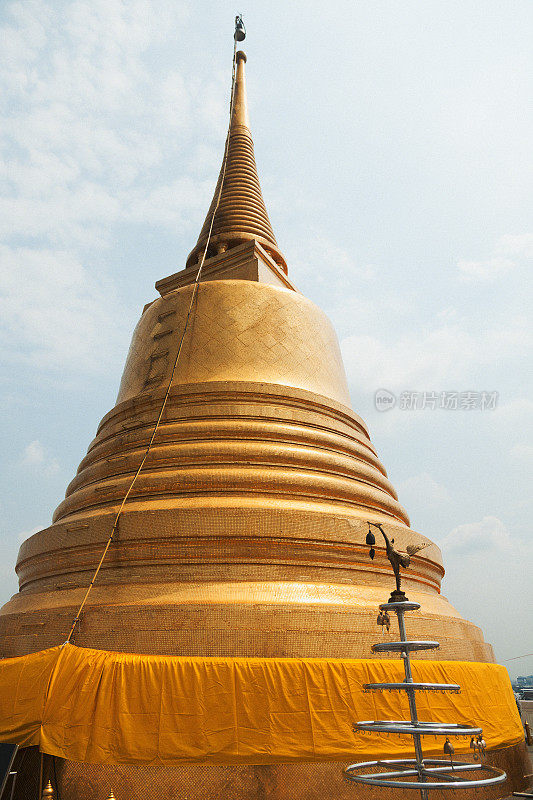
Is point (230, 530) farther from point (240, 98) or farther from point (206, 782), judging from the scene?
point (240, 98)

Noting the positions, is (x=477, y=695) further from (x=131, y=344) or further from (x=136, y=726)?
(x=131, y=344)

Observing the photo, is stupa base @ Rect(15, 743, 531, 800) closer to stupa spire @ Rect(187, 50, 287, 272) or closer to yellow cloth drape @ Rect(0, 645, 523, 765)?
yellow cloth drape @ Rect(0, 645, 523, 765)

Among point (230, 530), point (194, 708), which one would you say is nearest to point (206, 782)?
point (194, 708)

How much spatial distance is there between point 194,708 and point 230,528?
2128 millimetres

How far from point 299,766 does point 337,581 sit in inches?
81.3

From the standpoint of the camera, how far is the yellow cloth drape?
195 inches

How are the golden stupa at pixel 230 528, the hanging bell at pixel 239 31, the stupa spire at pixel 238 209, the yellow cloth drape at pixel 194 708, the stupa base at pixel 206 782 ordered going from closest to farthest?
1. the yellow cloth drape at pixel 194 708
2. the stupa base at pixel 206 782
3. the golden stupa at pixel 230 528
4. the stupa spire at pixel 238 209
5. the hanging bell at pixel 239 31

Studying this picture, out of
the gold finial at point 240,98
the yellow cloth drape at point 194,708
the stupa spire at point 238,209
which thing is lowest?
the yellow cloth drape at point 194,708

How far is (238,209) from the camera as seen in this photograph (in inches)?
551

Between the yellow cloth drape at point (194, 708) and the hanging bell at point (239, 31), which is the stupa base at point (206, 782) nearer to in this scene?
the yellow cloth drape at point (194, 708)

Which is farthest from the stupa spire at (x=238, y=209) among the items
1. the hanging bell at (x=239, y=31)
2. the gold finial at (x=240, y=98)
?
the hanging bell at (x=239, y=31)

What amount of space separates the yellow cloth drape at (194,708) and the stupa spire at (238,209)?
9.66 metres

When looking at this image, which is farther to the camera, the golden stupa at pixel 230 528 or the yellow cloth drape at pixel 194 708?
the golden stupa at pixel 230 528

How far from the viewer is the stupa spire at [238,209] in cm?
1352
